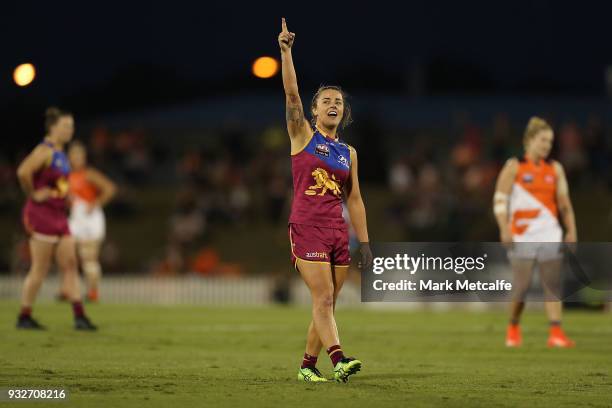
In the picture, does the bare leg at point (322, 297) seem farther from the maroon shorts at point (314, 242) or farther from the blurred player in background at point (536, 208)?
the blurred player in background at point (536, 208)

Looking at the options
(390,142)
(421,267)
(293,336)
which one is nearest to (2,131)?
(390,142)

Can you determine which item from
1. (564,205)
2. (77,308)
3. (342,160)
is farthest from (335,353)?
(77,308)

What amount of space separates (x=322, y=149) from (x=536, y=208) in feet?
17.5

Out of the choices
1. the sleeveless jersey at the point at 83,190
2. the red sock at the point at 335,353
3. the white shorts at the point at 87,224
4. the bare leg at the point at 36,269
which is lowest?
the red sock at the point at 335,353

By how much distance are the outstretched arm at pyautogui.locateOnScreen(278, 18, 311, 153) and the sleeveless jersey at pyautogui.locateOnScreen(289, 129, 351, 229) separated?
6.5 inches

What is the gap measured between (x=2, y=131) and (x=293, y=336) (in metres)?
31.0

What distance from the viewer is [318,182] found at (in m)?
9.77

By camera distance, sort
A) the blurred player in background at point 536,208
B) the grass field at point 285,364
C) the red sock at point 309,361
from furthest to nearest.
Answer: the blurred player in background at point 536,208 < the red sock at point 309,361 < the grass field at point 285,364

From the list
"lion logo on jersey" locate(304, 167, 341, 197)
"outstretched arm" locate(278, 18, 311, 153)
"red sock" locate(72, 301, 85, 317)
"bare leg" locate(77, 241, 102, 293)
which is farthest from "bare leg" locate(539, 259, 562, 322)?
"bare leg" locate(77, 241, 102, 293)

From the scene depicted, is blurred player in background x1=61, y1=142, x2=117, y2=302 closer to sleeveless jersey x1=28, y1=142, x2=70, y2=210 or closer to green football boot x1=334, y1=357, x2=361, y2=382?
sleeveless jersey x1=28, y1=142, x2=70, y2=210

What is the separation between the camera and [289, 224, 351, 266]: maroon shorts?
9.70 m

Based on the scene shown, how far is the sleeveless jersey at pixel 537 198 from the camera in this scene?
1435 cm

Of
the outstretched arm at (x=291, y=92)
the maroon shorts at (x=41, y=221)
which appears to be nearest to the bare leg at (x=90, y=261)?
the maroon shorts at (x=41, y=221)

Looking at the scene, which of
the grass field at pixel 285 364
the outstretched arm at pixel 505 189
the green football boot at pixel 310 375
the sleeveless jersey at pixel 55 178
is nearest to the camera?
the grass field at pixel 285 364
